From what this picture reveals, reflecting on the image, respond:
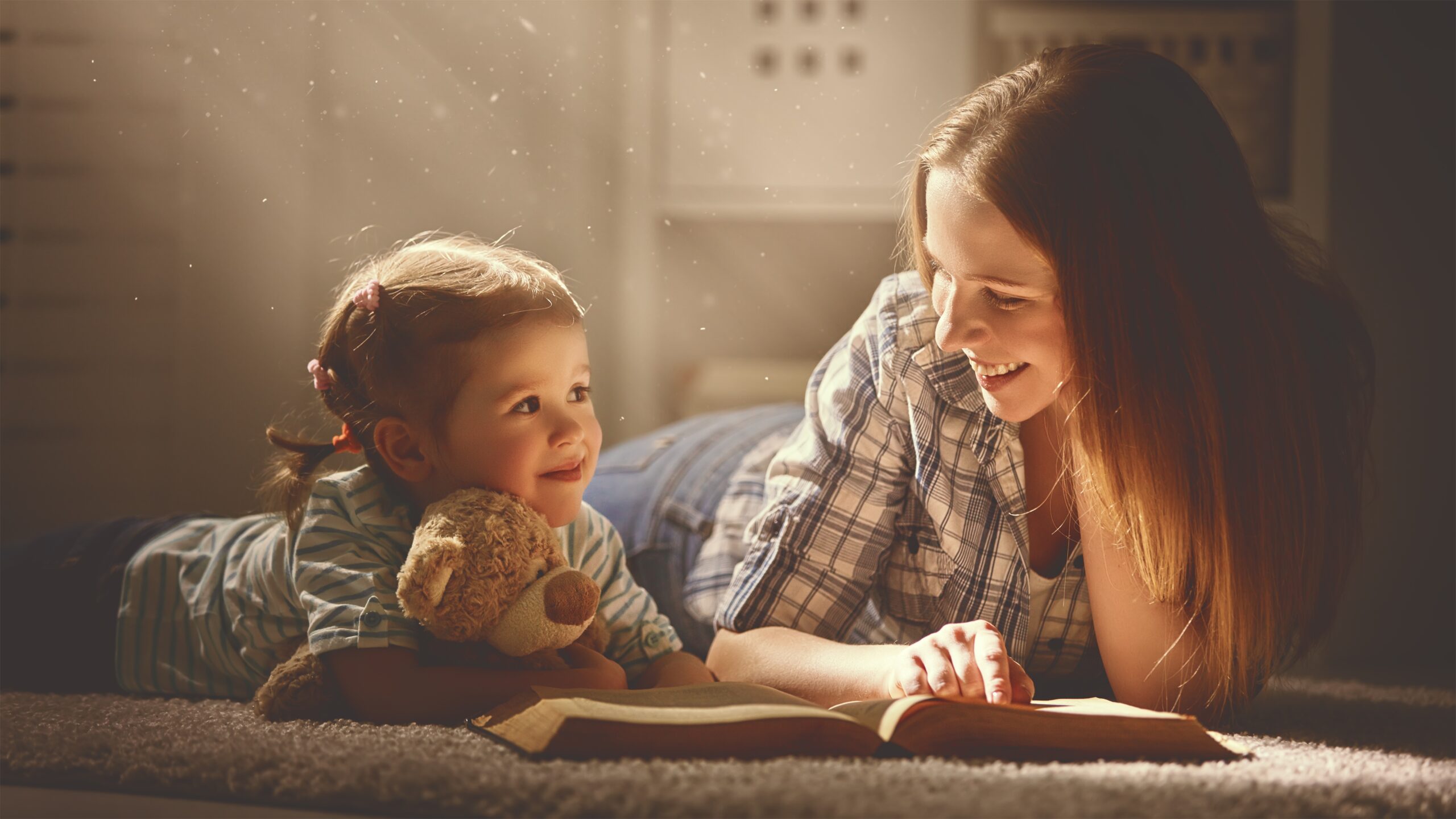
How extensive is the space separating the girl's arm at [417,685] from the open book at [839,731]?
0.24ft

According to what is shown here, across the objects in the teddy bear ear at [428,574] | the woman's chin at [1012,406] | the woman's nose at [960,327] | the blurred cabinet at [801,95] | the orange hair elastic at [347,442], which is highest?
the blurred cabinet at [801,95]

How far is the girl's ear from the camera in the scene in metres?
0.78

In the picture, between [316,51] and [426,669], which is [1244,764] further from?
[316,51]

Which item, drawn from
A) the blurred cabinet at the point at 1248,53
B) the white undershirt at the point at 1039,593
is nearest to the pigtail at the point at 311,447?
the white undershirt at the point at 1039,593

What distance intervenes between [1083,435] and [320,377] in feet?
1.86

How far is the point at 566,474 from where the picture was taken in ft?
2.56

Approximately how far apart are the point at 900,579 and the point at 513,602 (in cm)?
38

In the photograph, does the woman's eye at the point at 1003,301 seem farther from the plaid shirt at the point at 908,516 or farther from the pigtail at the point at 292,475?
the pigtail at the point at 292,475

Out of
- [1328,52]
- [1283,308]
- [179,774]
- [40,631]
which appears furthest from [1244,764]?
[1328,52]

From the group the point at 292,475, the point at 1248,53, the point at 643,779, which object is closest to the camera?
the point at 643,779

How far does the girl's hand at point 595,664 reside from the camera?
0.76 m

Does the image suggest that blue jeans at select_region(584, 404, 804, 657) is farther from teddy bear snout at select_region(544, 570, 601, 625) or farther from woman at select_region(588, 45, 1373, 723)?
teddy bear snout at select_region(544, 570, 601, 625)

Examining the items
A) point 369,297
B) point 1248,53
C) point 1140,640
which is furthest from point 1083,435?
point 1248,53

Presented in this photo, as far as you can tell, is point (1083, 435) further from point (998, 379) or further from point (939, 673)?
point (939, 673)
